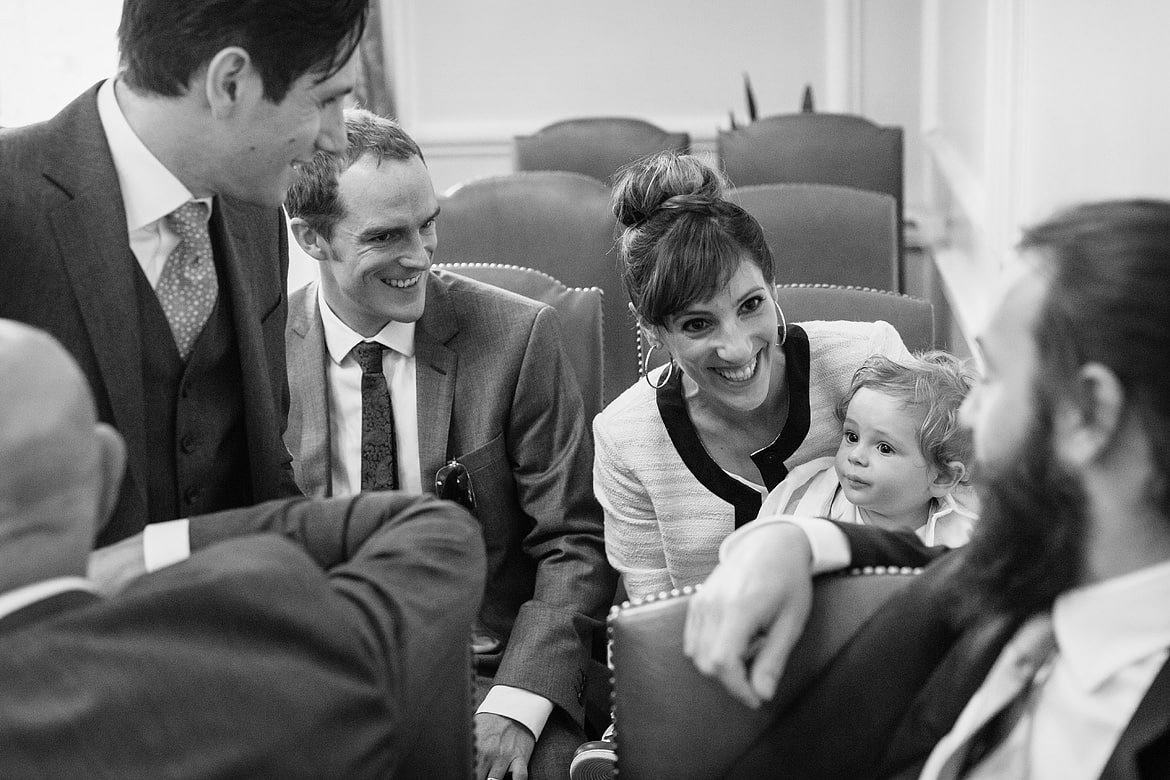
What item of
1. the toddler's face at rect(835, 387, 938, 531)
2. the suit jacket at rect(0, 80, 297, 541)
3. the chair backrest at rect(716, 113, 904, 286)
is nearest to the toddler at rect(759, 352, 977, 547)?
the toddler's face at rect(835, 387, 938, 531)

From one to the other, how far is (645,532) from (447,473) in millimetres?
306

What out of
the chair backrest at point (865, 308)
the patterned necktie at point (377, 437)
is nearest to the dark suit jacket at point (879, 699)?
the patterned necktie at point (377, 437)

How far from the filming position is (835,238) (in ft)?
9.04

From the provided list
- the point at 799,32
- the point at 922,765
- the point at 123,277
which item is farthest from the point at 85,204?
the point at 799,32

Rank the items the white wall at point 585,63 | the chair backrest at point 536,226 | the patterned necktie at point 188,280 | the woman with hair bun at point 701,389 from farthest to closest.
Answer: the white wall at point 585,63
the chair backrest at point 536,226
the woman with hair bun at point 701,389
the patterned necktie at point 188,280

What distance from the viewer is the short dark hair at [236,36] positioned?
1.43m

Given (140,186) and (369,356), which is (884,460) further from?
(140,186)

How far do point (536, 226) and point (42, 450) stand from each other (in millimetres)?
2110

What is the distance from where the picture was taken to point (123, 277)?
1.44 metres

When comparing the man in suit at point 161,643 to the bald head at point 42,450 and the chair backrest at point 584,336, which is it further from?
the chair backrest at point 584,336

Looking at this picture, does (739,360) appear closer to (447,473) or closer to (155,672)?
(447,473)

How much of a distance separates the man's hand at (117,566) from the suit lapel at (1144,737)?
2.58 ft

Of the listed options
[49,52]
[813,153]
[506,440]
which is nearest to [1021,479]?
[506,440]

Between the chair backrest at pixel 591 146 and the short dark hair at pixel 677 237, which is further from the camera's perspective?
the chair backrest at pixel 591 146
